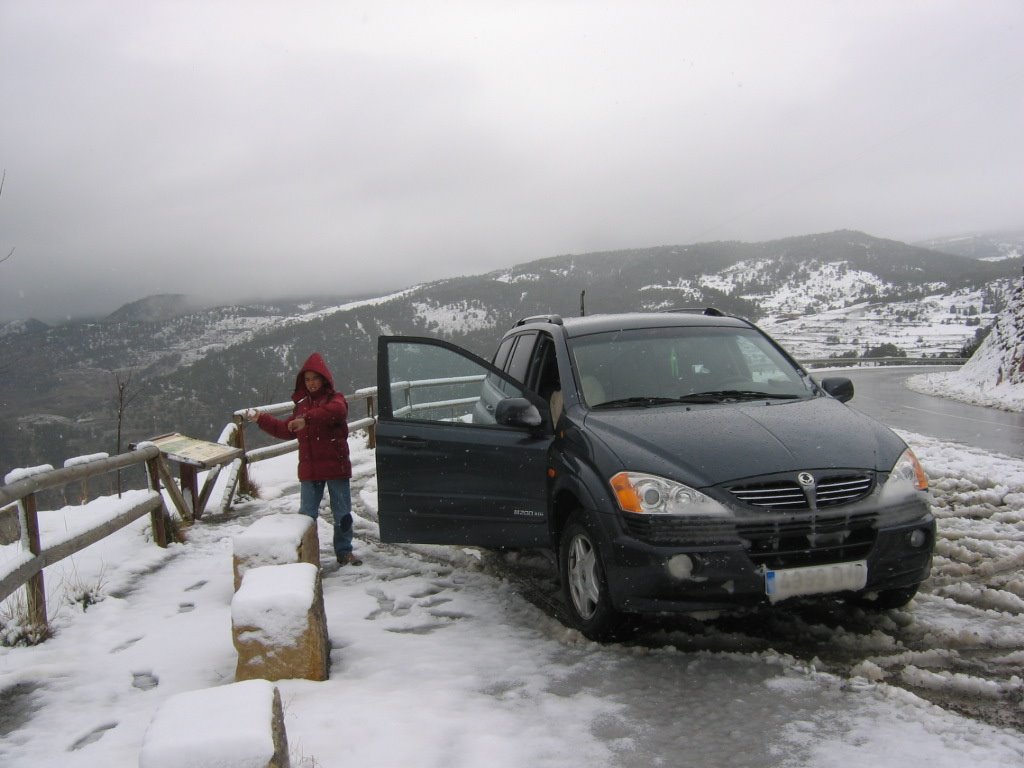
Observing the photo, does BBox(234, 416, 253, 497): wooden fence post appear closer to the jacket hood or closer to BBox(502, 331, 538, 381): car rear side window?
the jacket hood

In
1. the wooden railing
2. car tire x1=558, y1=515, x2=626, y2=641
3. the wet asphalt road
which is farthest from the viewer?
the wet asphalt road

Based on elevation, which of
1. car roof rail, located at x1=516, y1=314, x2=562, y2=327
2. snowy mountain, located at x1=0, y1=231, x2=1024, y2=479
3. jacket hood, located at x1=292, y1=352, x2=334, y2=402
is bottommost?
snowy mountain, located at x1=0, y1=231, x2=1024, y2=479

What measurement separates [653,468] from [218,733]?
2277mm

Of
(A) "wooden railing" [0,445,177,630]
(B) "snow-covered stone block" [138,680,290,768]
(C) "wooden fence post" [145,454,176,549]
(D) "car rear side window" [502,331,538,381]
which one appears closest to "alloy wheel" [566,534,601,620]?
(D) "car rear side window" [502,331,538,381]

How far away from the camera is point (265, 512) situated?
28.8ft

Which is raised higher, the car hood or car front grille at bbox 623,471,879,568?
the car hood

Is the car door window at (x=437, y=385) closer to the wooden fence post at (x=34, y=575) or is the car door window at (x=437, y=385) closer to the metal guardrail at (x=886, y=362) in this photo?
the wooden fence post at (x=34, y=575)

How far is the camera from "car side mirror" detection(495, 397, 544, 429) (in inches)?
178

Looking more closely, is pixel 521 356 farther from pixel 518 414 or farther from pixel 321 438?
pixel 321 438

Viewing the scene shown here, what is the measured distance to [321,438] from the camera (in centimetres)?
611

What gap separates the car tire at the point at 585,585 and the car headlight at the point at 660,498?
356 millimetres

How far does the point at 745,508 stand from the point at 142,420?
136m

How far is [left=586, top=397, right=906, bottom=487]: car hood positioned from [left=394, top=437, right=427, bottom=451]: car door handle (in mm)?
1265

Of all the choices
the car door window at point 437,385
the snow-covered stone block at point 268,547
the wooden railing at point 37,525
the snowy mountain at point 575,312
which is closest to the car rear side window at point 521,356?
the car door window at point 437,385
